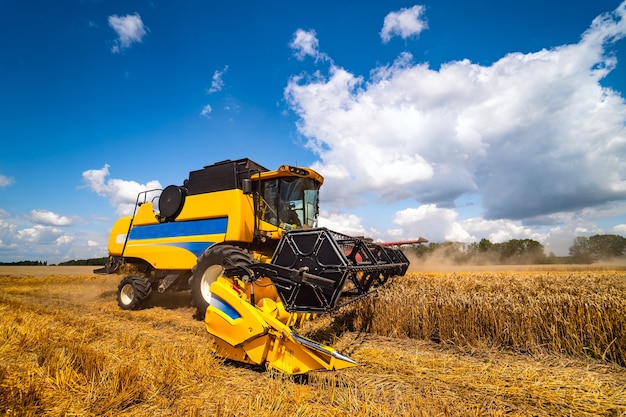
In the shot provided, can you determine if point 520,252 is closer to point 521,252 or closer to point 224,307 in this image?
point 521,252

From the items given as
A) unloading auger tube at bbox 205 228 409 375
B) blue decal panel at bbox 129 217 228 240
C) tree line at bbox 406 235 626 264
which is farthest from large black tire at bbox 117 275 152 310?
tree line at bbox 406 235 626 264

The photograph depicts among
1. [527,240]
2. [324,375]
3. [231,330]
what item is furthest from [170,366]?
[527,240]

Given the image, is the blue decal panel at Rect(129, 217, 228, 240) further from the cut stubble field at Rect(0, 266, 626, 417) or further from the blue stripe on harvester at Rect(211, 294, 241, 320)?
the blue stripe on harvester at Rect(211, 294, 241, 320)

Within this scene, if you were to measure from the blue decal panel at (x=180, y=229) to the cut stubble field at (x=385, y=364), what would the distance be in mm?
2023

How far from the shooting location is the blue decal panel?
6.82 meters

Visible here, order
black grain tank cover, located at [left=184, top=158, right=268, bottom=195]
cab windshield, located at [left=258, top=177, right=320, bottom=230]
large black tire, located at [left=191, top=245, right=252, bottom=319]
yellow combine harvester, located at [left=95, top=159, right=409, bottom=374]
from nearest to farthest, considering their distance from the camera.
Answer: yellow combine harvester, located at [left=95, top=159, right=409, bottom=374] < large black tire, located at [left=191, top=245, right=252, bottom=319] < cab windshield, located at [left=258, top=177, right=320, bottom=230] < black grain tank cover, located at [left=184, top=158, right=268, bottom=195]

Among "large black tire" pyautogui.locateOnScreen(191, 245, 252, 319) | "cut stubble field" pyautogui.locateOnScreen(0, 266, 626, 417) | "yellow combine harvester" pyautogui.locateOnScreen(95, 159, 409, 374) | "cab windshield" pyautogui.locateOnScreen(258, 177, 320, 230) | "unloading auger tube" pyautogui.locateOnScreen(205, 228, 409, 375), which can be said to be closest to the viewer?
"cut stubble field" pyautogui.locateOnScreen(0, 266, 626, 417)

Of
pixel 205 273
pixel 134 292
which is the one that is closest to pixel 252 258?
pixel 205 273

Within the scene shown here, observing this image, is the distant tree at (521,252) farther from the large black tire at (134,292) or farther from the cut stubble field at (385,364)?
the large black tire at (134,292)

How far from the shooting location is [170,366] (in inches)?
122

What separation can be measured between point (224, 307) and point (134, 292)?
5.47 m

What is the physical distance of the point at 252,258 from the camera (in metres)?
5.34

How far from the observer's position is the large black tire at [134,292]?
7.71 metres

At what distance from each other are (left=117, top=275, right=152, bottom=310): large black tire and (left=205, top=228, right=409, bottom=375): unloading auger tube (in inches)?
200
